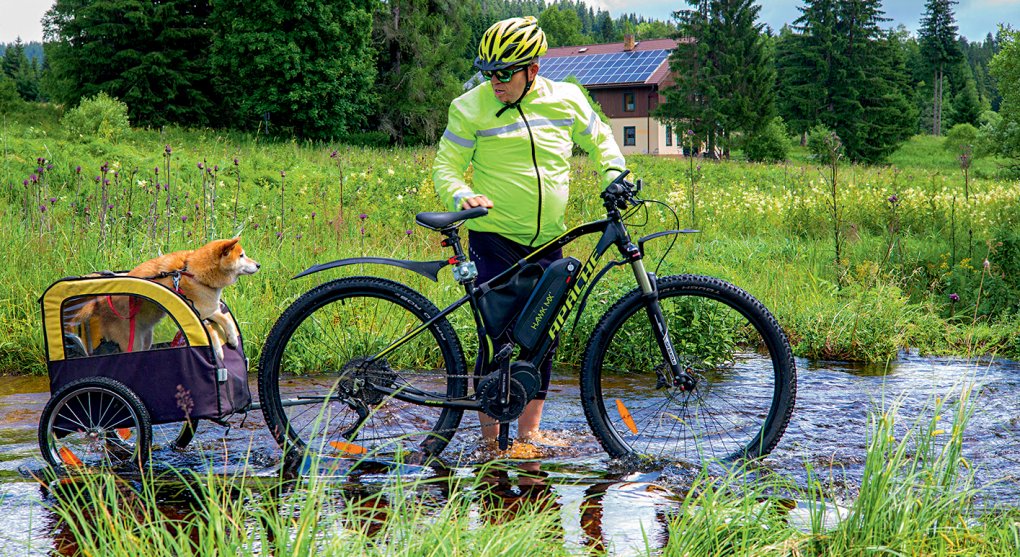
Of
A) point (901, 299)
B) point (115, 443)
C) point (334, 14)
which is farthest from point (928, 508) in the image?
point (334, 14)

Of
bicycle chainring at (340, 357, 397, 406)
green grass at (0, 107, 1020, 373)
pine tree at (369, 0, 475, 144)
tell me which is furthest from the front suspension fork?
pine tree at (369, 0, 475, 144)

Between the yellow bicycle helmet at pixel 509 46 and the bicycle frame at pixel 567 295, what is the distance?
0.79 m

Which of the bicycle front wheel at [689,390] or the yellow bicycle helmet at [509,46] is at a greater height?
the yellow bicycle helmet at [509,46]

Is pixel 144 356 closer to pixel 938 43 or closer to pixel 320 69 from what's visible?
pixel 320 69

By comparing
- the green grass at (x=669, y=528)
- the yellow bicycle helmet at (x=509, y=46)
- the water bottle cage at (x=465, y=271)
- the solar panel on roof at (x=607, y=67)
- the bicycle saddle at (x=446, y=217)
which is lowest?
the green grass at (x=669, y=528)

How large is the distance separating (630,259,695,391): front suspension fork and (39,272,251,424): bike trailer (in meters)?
1.94

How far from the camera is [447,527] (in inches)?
106

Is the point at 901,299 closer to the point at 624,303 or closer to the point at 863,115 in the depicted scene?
the point at 624,303

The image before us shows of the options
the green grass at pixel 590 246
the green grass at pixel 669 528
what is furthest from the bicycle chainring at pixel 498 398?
the green grass at pixel 590 246

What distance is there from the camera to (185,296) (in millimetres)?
4230

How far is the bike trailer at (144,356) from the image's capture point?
13.1ft

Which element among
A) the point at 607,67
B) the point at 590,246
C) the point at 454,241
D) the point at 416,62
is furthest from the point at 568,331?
the point at 607,67

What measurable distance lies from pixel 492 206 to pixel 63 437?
222 centimetres

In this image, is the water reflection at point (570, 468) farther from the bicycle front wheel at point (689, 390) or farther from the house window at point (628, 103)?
the house window at point (628, 103)
